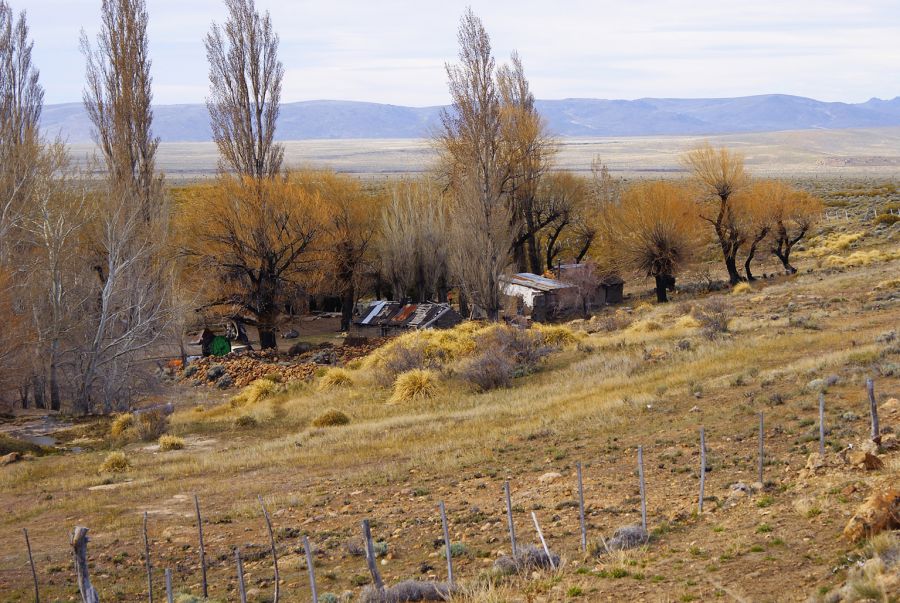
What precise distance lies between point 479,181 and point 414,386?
13.1 meters

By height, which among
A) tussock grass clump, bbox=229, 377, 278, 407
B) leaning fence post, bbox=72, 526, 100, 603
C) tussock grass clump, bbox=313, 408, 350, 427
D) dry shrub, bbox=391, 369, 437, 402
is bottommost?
tussock grass clump, bbox=229, 377, 278, 407

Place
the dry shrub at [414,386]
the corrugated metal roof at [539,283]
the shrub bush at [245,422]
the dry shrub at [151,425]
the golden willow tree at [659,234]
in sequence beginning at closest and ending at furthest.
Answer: the dry shrub at [151,425], the shrub bush at [245,422], the dry shrub at [414,386], the corrugated metal roof at [539,283], the golden willow tree at [659,234]

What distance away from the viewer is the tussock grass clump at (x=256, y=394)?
27.7m

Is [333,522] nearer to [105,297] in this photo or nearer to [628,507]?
[628,507]

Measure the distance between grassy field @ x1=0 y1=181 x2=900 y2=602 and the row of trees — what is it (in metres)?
5.33

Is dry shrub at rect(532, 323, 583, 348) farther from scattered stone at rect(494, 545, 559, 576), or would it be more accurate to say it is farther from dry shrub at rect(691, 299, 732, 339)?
scattered stone at rect(494, 545, 559, 576)

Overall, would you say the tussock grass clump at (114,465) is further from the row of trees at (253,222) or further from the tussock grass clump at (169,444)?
the row of trees at (253,222)

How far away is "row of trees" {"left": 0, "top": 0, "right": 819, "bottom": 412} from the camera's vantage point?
28.8 metres

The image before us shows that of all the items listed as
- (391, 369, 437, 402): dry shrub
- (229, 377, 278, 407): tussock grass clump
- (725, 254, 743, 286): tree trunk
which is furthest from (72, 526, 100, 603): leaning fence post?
(725, 254, 743, 286): tree trunk

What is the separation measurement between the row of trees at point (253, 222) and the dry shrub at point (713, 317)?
7798 millimetres

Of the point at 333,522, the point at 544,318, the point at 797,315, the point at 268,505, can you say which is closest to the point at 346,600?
the point at 333,522

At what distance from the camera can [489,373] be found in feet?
79.1

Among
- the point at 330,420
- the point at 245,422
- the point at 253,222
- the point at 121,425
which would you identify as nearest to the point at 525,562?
the point at 330,420

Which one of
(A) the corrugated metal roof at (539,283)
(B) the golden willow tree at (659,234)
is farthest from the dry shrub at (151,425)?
(B) the golden willow tree at (659,234)
